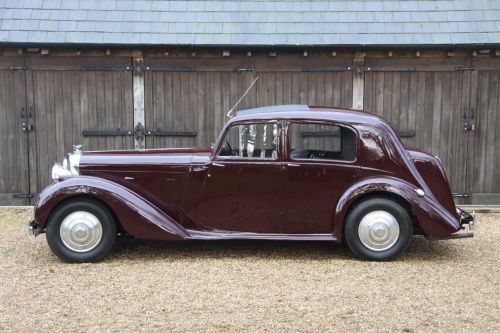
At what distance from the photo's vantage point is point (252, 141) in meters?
5.70

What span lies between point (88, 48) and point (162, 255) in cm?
405

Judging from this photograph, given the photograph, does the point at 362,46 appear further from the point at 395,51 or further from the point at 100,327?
the point at 100,327

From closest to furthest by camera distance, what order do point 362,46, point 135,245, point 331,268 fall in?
point 331,268, point 135,245, point 362,46

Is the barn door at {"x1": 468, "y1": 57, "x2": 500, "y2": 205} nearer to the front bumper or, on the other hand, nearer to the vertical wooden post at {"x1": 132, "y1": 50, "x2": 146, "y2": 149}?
the front bumper

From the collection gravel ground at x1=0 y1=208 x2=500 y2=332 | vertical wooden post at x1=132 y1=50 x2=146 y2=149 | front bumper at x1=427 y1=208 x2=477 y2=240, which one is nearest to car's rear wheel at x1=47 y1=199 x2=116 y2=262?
gravel ground at x1=0 y1=208 x2=500 y2=332

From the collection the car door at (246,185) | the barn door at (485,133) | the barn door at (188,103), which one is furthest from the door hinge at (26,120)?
the barn door at (485,133)

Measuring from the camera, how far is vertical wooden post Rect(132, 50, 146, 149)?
27.9 ft

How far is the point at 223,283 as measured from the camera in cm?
493

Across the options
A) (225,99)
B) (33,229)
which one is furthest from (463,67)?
(33,229)

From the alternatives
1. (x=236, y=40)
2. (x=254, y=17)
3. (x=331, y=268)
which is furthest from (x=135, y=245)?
(x=254, y=17)

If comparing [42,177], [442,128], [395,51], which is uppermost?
[395,51]

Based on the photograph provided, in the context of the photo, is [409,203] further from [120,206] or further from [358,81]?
[358,81]

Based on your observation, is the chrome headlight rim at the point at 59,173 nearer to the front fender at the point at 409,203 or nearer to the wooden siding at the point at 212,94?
the wooden siding at the point at 212,94

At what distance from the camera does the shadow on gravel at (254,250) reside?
230 inches
